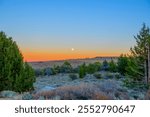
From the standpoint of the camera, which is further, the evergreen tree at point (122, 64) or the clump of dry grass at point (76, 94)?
the evergreen tree at point (122, 64)

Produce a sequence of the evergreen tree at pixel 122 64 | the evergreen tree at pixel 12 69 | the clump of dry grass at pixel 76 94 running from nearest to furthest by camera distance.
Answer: the clump of dry grass at pixel 76 94 < the evergreen tree at pixel 12 69 < the evergreen tree at pixel 122 64

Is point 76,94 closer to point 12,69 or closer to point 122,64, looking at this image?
point 12,69

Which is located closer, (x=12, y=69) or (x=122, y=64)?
(x=12, y=69)

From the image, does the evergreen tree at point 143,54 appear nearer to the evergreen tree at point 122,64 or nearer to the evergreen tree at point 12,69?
the evergreen tree at point 12,69

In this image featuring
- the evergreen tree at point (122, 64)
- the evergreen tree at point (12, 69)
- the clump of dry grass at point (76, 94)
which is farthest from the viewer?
the evergreen tree at point (122, 64)

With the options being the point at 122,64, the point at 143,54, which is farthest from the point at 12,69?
the point at 122,64

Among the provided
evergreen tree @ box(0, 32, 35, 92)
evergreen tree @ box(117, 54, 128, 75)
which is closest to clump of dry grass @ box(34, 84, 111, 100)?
evergreen tree @ box(0, 32, 35, 92)

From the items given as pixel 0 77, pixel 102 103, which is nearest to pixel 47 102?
pixel 102 103

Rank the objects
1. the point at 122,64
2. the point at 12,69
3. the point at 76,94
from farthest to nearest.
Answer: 1. the point at 122,64
2. the point at 12,69
3. the point at 76,94

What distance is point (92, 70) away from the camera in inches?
1908

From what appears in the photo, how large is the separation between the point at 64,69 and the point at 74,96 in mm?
44907

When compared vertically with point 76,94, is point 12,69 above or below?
above

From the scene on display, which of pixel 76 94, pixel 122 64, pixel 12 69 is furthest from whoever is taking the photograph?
pixel 122 64

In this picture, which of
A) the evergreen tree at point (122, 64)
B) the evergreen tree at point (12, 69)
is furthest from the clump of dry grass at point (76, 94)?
the evergreen tree at point (122, 64)
